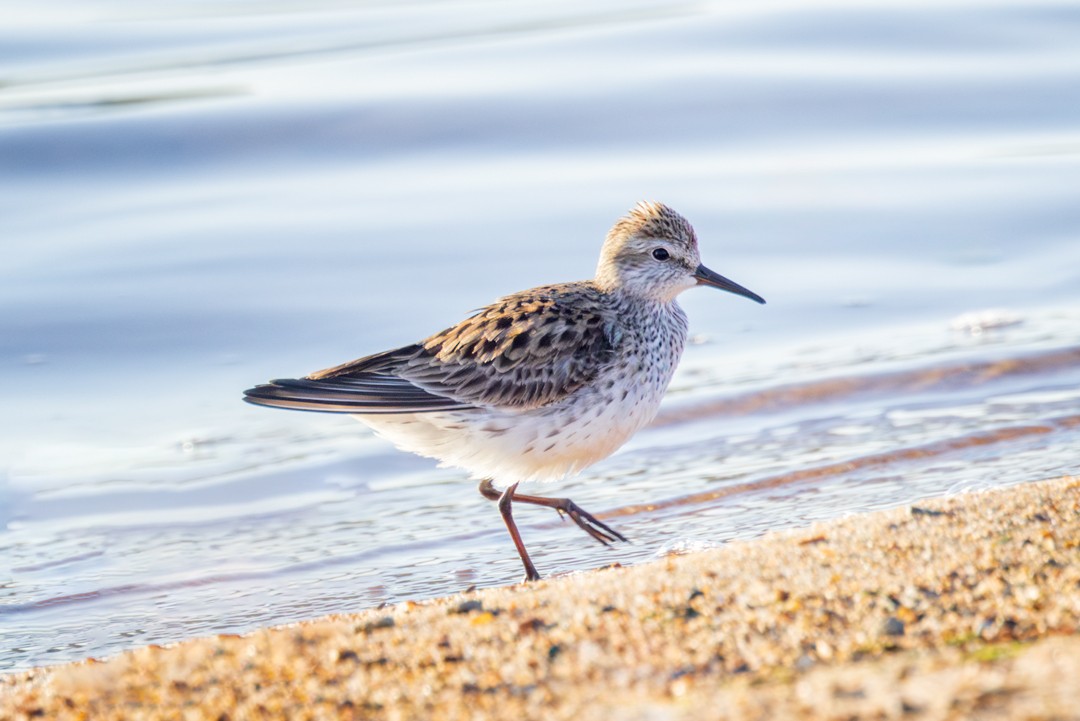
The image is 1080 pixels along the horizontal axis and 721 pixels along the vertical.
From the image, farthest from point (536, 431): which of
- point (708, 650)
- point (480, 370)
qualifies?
point (708, 650)

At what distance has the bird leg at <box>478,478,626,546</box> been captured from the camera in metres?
6.36

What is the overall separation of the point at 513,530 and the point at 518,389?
70 cm

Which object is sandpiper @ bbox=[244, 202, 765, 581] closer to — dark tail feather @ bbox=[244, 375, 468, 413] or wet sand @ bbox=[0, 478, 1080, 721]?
dark tail feather @ bbox=[244, 375, 468, 413]

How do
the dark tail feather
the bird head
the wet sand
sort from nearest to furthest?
the wet sand, the dark tail feather, the bird head

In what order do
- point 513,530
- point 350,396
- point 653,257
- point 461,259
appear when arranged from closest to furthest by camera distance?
1. point 350,396
2. point 513,530
3. point 653,257
4. point 461,259

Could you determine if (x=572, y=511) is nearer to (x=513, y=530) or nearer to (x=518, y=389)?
(x=513, y=530)

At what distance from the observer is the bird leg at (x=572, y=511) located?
6355 mm

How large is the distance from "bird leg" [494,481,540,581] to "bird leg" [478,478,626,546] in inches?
2.4

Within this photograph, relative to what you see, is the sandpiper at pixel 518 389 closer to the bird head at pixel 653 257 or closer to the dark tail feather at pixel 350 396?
the dark tail feather at pixel 350 396

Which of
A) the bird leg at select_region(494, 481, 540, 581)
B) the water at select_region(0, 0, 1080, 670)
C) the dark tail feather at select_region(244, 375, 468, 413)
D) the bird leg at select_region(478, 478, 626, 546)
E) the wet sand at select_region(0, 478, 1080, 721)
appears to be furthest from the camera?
the water at select_region(0, 0, 1080, 670)

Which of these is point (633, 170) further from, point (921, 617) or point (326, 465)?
point (921, 617)

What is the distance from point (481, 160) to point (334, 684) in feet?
30.7

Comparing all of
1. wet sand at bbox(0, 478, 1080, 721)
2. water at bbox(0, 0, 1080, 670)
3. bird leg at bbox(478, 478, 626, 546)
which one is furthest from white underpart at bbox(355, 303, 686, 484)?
wet sand at bbox(0, 478, 1080, 721)

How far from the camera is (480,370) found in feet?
20.1
